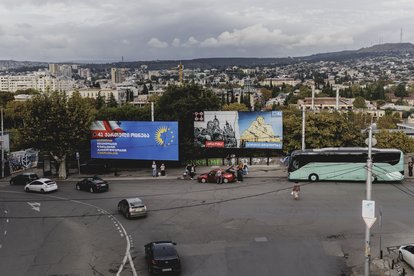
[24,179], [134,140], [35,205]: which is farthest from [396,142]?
[35,205]

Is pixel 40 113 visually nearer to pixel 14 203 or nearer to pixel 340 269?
pixel 14 203

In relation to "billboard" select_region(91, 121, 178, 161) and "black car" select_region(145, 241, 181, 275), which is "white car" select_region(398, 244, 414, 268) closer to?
"black car" select_region(145, 241, 181, 275)

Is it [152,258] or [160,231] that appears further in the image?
[160,231]

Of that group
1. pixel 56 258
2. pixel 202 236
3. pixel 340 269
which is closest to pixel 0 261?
pixel 56 258

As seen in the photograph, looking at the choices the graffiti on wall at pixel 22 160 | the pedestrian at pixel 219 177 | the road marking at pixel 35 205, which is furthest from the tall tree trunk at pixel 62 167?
the pedestrian at pixel 219 177

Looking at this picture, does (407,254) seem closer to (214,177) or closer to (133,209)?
(133,209)

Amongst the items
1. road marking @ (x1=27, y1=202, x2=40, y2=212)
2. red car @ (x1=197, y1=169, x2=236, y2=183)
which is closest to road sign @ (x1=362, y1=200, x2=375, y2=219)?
red car @ (x1=197, y1=169, x2=236, y2=183)
